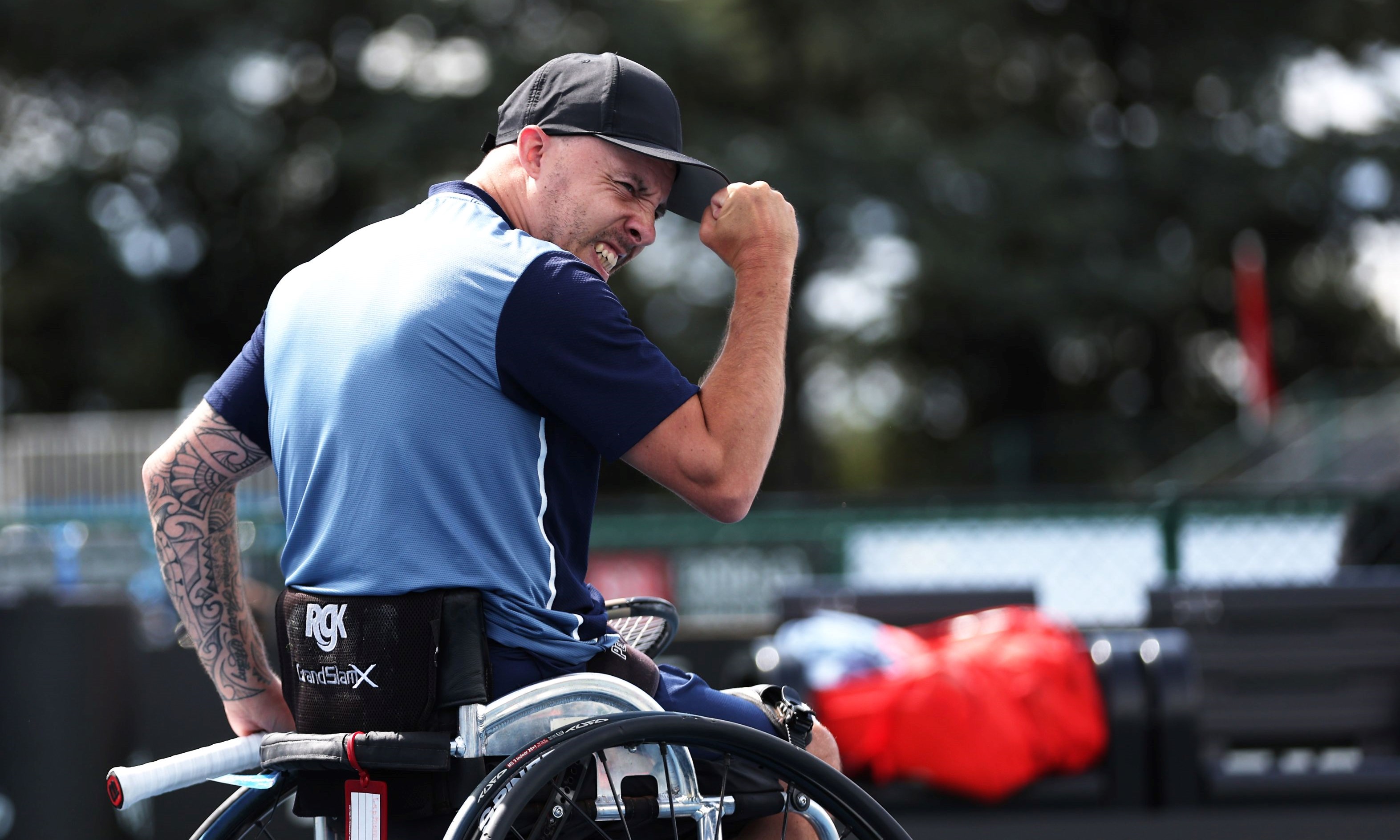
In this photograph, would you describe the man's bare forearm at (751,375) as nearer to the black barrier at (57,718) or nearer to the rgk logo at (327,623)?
the rgk logo at (327,623)

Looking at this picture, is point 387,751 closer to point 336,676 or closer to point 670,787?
point 336,676

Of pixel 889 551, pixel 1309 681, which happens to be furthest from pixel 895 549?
pixel 1309 681

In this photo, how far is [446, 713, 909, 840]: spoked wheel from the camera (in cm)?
195

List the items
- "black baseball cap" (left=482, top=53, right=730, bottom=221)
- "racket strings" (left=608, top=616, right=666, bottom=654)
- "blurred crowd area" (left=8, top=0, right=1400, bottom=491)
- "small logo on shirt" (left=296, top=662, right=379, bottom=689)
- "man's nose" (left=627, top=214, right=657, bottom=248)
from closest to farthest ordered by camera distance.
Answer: "small logo on shirt" (left=296, top=662, right=379, bottom=689) → "black baseball cap" (left=482, top=53, right=730, bottom=221) → "man's nose" (left=627, top=214, right=657, bottom=248) → "racket strings" (left=608, top=616, right=666, bottom=654) → "blurred crowd area" (left=8, top=0, right=1400, bottom=491)

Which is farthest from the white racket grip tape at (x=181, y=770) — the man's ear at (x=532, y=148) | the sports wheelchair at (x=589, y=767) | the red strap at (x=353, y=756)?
the man's ear at (x=532, y=148)

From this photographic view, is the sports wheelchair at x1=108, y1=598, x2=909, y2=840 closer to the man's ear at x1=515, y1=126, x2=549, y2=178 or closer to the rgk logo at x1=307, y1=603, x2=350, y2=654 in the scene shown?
A: the rgk logo at x1=307, y1=603, x2=350, y2=654

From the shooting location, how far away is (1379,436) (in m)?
18.8

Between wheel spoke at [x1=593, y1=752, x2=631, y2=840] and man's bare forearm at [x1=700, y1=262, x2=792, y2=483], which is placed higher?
man's bare forearm at [x1=700, y1=262, x2=792, y2=483]

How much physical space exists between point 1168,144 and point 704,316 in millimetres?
9290

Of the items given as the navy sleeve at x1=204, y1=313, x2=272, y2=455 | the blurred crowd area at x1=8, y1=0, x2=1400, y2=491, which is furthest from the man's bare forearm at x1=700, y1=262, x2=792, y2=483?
the blurred crowd area at x1=8, y1=0, x2=1400, y2=491

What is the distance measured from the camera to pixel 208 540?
243 cm

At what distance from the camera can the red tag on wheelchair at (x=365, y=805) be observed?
2025 mm

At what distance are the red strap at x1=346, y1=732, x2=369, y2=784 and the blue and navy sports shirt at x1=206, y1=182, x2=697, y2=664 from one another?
0.21m

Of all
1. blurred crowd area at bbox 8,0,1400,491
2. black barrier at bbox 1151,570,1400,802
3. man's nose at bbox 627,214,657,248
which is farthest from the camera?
blurred crowd area at bbox 8,0,1400,491
